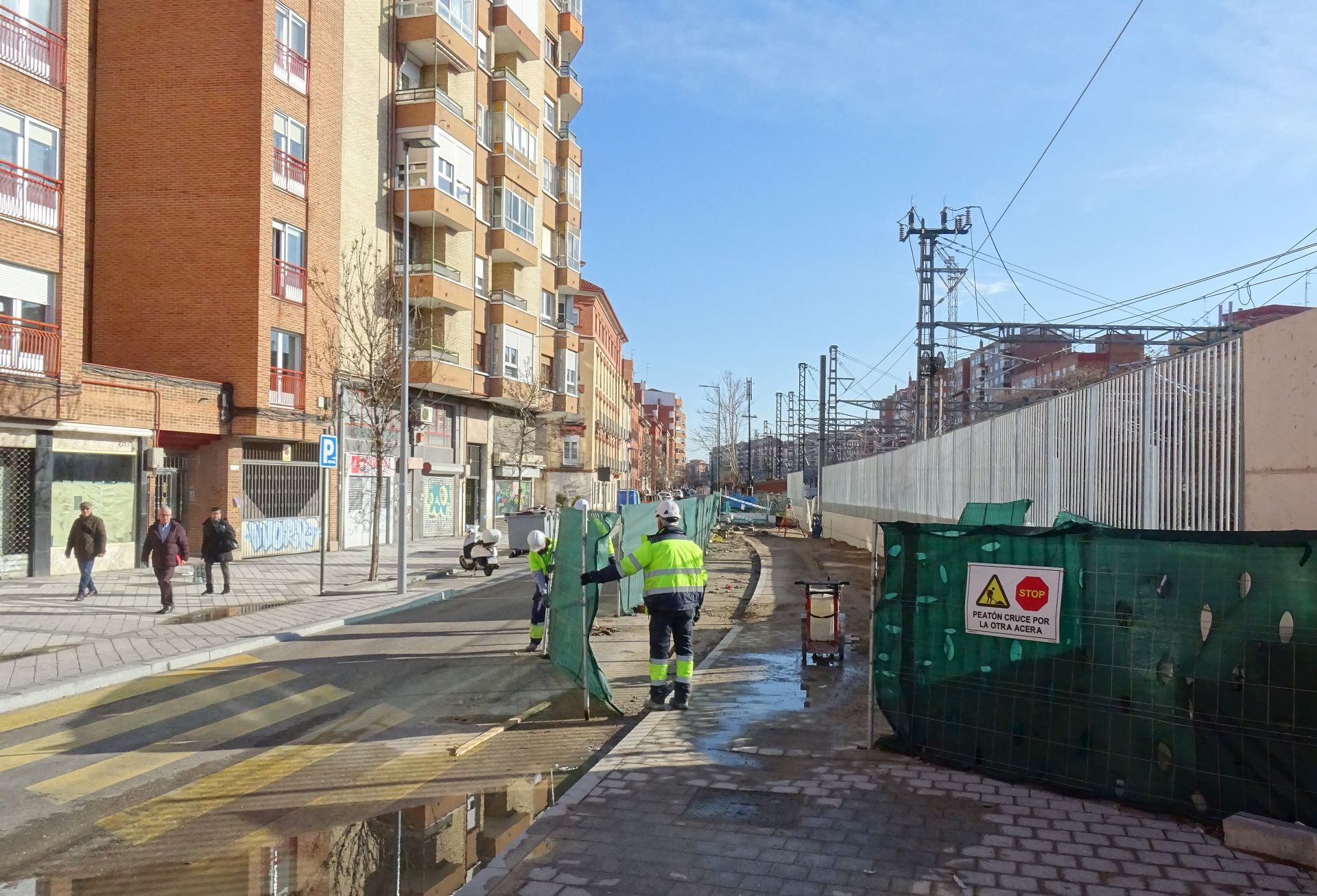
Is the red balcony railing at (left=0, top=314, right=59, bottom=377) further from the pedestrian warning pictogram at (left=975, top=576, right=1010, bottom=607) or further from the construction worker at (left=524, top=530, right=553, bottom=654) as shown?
the pedestrian warning pictogram at (left=975, top=576, right=1010, bottom=607)

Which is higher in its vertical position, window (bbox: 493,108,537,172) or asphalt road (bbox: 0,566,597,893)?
window (bbox: 493,108,537,172)

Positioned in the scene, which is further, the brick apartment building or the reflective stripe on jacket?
the brick apartment building

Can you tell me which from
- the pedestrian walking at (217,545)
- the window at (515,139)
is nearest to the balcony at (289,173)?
the pedestrian walking at (217,545)

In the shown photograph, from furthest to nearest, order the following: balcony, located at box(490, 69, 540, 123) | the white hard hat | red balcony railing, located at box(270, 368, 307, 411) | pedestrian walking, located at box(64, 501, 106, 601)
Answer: balcony, located at box(490, 69, 540, 123), red balcony railing, located at box(270, 368, 307, 411), pedestrian walking, located at box(64, 501, 106, 601), the white hard hat

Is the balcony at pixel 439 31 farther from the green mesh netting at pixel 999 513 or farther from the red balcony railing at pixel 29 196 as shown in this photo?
the green mesh netting at pixel 999 513

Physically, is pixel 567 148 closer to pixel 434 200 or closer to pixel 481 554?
pixel 434 200

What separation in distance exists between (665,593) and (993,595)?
3.03 m

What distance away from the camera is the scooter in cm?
2189

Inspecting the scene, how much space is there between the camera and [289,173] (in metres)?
26.6

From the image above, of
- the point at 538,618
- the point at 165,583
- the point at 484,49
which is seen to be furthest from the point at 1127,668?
the point at 484,49

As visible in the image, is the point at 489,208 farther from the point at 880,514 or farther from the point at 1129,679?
the point at 1129,679

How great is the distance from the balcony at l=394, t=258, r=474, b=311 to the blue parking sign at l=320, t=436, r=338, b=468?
15.1 metres

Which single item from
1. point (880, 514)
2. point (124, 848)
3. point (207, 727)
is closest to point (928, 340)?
point (880, 514)

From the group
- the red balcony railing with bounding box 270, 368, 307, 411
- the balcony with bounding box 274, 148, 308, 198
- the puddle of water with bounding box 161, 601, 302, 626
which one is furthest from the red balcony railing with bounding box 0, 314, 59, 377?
the balcony with bounding box 274, 148, 308, 198
